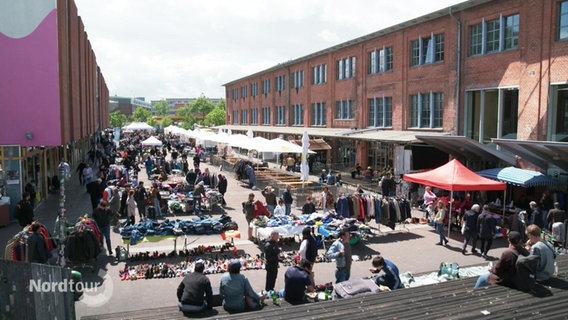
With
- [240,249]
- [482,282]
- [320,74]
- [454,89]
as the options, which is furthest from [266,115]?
[482,282]

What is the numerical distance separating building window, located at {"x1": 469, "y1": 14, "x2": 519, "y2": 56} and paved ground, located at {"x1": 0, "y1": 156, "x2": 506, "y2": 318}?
9.50m

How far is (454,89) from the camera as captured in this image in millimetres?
23812

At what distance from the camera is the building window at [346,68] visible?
34469mm

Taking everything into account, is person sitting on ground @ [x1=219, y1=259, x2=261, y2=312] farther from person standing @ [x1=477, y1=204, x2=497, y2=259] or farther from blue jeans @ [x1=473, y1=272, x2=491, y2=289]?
person standing @ [x1=477, y1=204, x2=497, y2=259]

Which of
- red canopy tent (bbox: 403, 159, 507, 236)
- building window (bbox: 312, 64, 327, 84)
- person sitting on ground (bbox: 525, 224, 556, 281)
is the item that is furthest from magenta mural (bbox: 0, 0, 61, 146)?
building window (bbox: 312, 64, 327, 84)

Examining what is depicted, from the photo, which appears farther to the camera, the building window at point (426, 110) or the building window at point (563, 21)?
the building window at point (426, 110)

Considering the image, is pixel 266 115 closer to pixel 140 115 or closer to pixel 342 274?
pixel 342 274

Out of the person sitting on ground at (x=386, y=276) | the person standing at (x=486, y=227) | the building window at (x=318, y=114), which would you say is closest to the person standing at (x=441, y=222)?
the person standing at (x=486, y=227)

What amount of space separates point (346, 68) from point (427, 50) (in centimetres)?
974

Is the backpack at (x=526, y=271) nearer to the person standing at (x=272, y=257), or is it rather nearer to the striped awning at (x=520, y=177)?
the person standing at (x=272, y=257)

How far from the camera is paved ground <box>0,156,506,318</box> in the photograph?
10212 mm

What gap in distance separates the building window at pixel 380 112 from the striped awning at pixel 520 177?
1233 cm

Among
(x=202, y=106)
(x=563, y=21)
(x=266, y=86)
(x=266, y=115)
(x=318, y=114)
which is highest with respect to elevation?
(x=202, y=106)

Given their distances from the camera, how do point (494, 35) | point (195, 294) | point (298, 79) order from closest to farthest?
1. point (195, 294)
2. point (494, 35)
3. point (298, 79)
